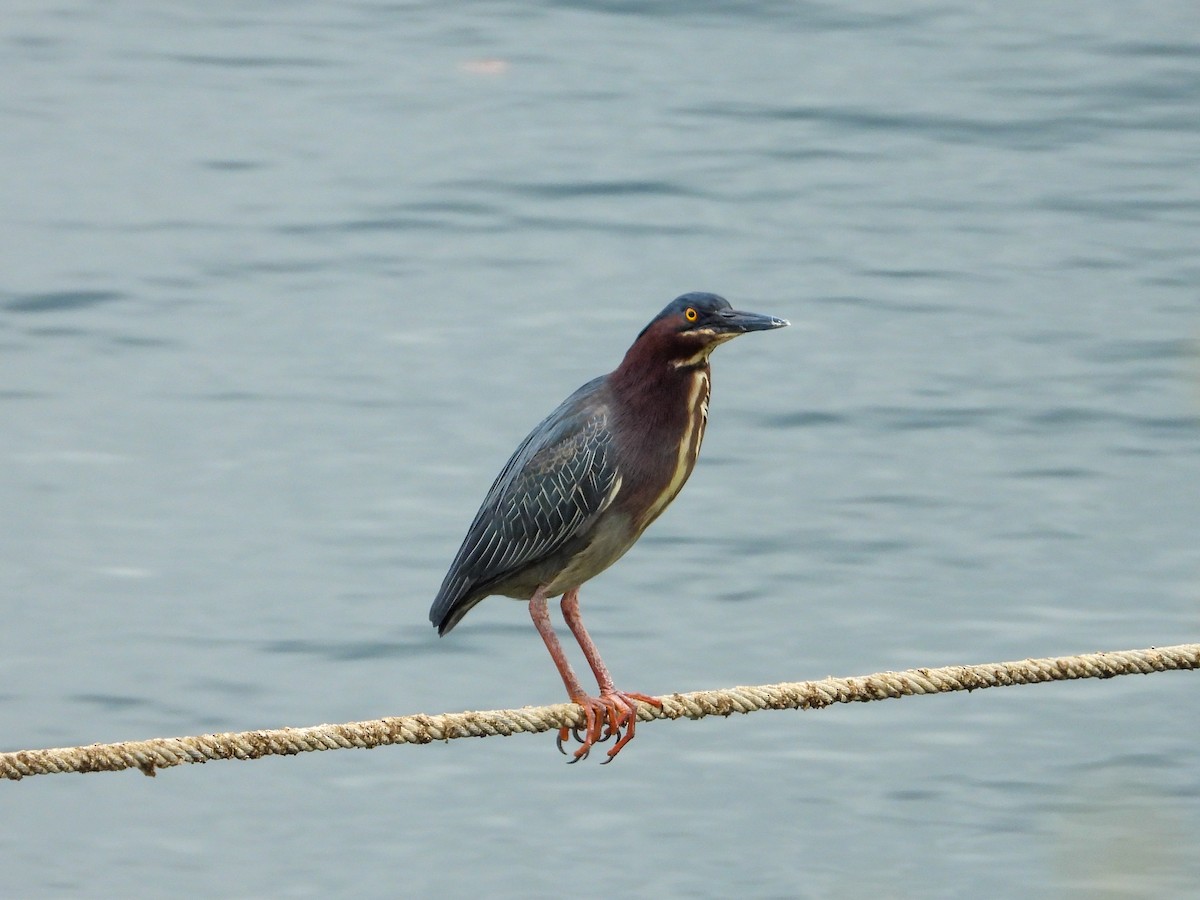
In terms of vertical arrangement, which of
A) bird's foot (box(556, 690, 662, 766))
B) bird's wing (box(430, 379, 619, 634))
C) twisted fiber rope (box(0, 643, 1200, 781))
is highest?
bird's wing (box(430, 379, 619, 634))

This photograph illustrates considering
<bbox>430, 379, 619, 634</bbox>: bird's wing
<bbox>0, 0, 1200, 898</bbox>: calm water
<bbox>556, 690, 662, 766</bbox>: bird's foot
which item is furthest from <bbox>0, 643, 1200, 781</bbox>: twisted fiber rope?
<bbox>0, 0, 1200, 898</bbox>: calm water

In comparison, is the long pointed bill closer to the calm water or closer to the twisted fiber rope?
the twisted fiber rope

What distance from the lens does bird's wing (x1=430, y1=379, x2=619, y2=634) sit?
622cm

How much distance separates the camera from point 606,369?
14.1 metres

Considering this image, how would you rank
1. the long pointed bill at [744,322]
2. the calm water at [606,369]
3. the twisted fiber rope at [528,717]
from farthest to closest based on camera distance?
the calm water at [606,369] → the long pointed bill at [744,322] → the twisted fiber rope at [528,717]

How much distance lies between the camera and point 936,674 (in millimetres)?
5793

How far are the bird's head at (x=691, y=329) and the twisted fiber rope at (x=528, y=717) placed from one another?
35.3 inches

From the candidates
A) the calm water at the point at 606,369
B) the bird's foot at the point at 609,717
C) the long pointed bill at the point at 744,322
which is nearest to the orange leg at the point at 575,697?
the bird's foot at the point at 609,717

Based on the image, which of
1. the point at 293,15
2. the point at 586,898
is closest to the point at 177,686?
the point at 586,898

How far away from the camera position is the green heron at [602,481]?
6.12 m

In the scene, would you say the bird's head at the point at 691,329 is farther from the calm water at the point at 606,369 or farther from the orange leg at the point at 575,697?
the calm water at the point at 606,369

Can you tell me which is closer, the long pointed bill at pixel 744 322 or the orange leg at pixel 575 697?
the long pointed bill at pixel 744 322

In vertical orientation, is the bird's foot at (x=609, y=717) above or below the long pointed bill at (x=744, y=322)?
below

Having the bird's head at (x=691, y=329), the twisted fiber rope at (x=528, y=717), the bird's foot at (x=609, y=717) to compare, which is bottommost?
the bird's foot at (x=609, y=717)
